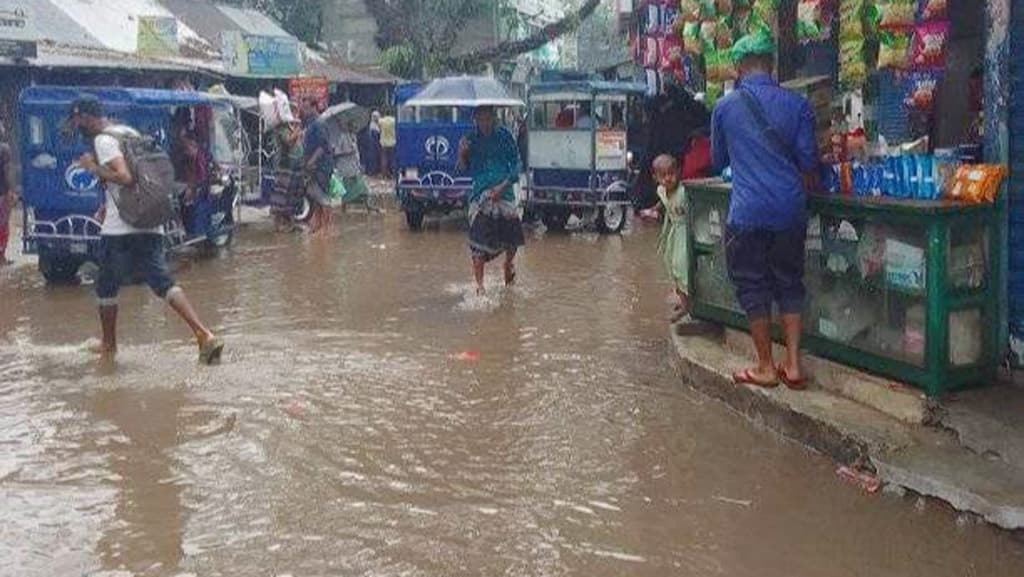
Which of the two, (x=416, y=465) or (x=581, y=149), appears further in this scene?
(x=581, y=149)

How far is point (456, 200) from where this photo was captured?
16.8 meters

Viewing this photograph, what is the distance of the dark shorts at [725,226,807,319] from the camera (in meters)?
5.88

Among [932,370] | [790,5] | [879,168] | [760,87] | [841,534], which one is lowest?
[841,534]

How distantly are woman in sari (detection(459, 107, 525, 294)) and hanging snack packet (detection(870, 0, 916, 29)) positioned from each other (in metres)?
4.28

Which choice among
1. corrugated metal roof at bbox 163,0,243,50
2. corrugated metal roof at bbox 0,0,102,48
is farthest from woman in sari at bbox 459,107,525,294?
corrugated metal roof at bbox 163,0,243,50

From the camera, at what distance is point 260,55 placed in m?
24.3

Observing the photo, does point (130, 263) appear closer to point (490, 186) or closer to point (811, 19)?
point (490, 186)

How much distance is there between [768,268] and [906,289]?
28.0 inches

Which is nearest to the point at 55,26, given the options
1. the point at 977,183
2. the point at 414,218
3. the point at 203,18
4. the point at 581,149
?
the point at 203,18

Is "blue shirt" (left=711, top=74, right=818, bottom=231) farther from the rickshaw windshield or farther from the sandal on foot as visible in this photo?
the rickshaw windshield

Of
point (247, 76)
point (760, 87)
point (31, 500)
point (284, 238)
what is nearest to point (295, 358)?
point (31, 500)

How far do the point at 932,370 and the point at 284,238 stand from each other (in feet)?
38.6

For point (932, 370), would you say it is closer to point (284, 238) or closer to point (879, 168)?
point (879, 168)

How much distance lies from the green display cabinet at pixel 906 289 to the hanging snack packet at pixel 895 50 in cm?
91
